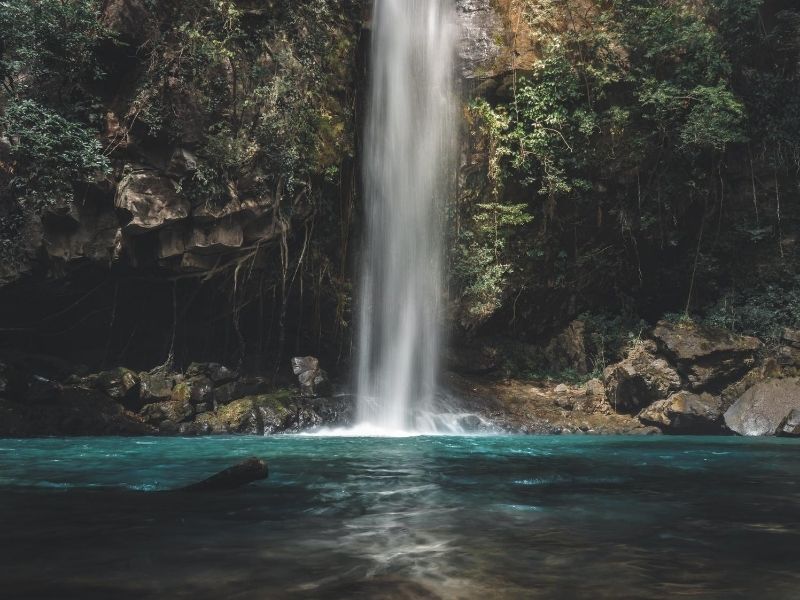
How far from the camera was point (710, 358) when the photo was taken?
13.8 metres

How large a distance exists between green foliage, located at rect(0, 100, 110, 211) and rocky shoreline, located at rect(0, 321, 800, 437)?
3546 millimetres

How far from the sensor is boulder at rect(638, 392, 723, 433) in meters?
13.0

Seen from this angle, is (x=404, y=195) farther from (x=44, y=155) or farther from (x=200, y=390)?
(x=44, y=155)

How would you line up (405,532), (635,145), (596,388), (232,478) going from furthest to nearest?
(635,145) → (596,388) → (232,478) → (405,532)

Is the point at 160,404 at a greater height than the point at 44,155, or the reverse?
the point at 44,155

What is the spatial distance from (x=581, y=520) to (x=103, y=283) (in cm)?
1249

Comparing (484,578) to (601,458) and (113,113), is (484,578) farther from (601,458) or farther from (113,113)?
(113,113)

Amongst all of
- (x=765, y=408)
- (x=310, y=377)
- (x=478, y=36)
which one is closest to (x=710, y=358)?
(x=765, y=408)

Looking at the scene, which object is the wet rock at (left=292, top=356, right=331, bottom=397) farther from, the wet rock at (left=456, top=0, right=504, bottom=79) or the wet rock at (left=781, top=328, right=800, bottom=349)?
the wet rock at (left=781, top=328, right=800, bottom=349)

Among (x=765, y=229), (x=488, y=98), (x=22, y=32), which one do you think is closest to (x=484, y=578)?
(x=22, y=32)

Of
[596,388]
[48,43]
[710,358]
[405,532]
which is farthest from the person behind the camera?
[596,388]

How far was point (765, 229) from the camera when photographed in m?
15.9

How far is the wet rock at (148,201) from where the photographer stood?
39.8ft

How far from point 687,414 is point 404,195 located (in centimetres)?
860
